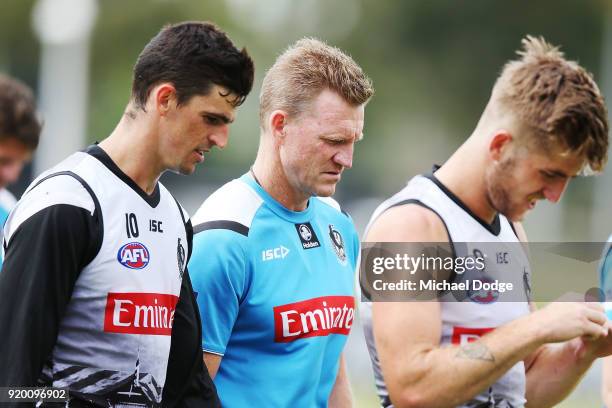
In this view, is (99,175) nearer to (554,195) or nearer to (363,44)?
(554,195)

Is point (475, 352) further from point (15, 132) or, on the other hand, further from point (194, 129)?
point (15, 132)

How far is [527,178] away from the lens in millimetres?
4434

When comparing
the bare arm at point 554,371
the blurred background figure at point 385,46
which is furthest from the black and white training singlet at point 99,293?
the blurred background figure at point 385,46

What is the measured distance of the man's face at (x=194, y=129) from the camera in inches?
173

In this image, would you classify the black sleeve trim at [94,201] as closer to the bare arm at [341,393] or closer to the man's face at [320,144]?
the man's face at [320,144]

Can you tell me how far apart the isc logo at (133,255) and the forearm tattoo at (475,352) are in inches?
50.6

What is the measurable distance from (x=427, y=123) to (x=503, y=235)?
35.3m

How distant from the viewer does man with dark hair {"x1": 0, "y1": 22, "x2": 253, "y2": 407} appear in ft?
12.5

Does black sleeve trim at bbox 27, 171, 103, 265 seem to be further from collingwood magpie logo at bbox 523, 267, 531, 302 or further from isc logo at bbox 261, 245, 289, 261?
collingwood magpie logo at bbox 523, 267, 531, 302

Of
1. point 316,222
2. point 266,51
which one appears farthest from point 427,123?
point 316,222

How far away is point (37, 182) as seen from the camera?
13.3 ft

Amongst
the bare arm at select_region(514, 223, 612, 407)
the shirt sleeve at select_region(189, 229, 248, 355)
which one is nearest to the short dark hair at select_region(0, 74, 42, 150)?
the shirt sleeve at select_region(189, 229, 248, 355)

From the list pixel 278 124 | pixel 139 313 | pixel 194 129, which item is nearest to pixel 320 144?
pixel 278 124

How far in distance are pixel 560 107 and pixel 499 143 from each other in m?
0.29
